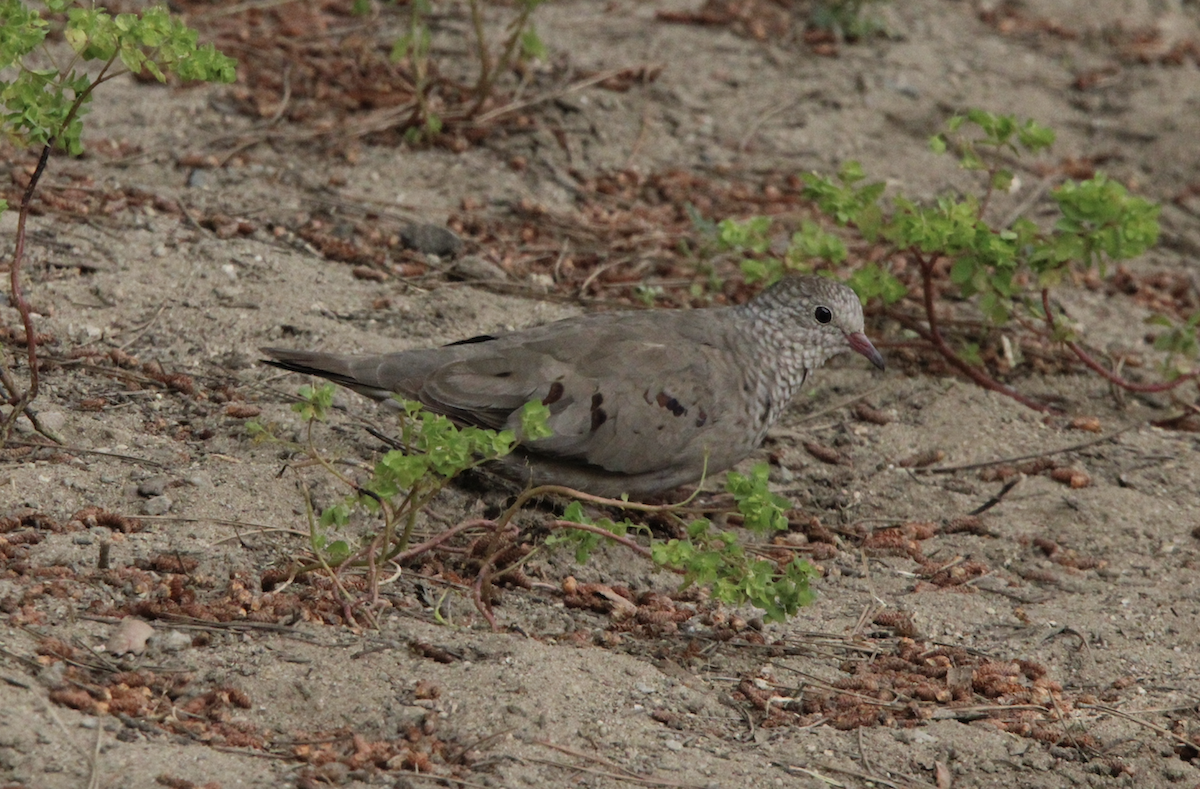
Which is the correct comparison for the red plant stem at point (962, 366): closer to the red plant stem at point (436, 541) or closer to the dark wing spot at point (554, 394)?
the dark wing spot at point (554, 394)

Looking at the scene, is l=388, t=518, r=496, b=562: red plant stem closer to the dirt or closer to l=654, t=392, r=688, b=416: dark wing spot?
the dirt

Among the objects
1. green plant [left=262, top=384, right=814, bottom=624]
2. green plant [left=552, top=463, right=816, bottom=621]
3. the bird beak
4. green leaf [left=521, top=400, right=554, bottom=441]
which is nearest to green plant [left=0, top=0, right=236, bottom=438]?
green plant [left=262, top=384, right=814, bottom=624]

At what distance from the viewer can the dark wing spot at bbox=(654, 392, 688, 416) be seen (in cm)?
475

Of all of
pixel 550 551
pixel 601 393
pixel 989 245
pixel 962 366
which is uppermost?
pixel 989 245

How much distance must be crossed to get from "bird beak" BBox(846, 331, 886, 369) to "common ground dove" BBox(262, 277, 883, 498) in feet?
0.93

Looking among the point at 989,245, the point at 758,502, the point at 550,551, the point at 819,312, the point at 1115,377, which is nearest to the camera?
the point at 758,502

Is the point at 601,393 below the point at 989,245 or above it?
below

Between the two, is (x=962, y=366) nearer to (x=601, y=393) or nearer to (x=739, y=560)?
(x=601, y=393)

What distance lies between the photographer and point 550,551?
14.8ft

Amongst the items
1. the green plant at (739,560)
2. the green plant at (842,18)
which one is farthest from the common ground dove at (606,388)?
the green plant at (842,18)

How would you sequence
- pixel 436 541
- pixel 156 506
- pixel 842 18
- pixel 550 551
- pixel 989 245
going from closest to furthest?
pixel 436 541 < pixel 156 506 < pixel 550 551 < pixel 989 245 < pixel 842 18

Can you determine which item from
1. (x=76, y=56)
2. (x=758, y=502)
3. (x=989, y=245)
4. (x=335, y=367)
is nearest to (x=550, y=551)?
(x=335, y=367)

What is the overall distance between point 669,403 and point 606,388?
218 millimetres

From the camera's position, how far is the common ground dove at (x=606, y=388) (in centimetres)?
464
